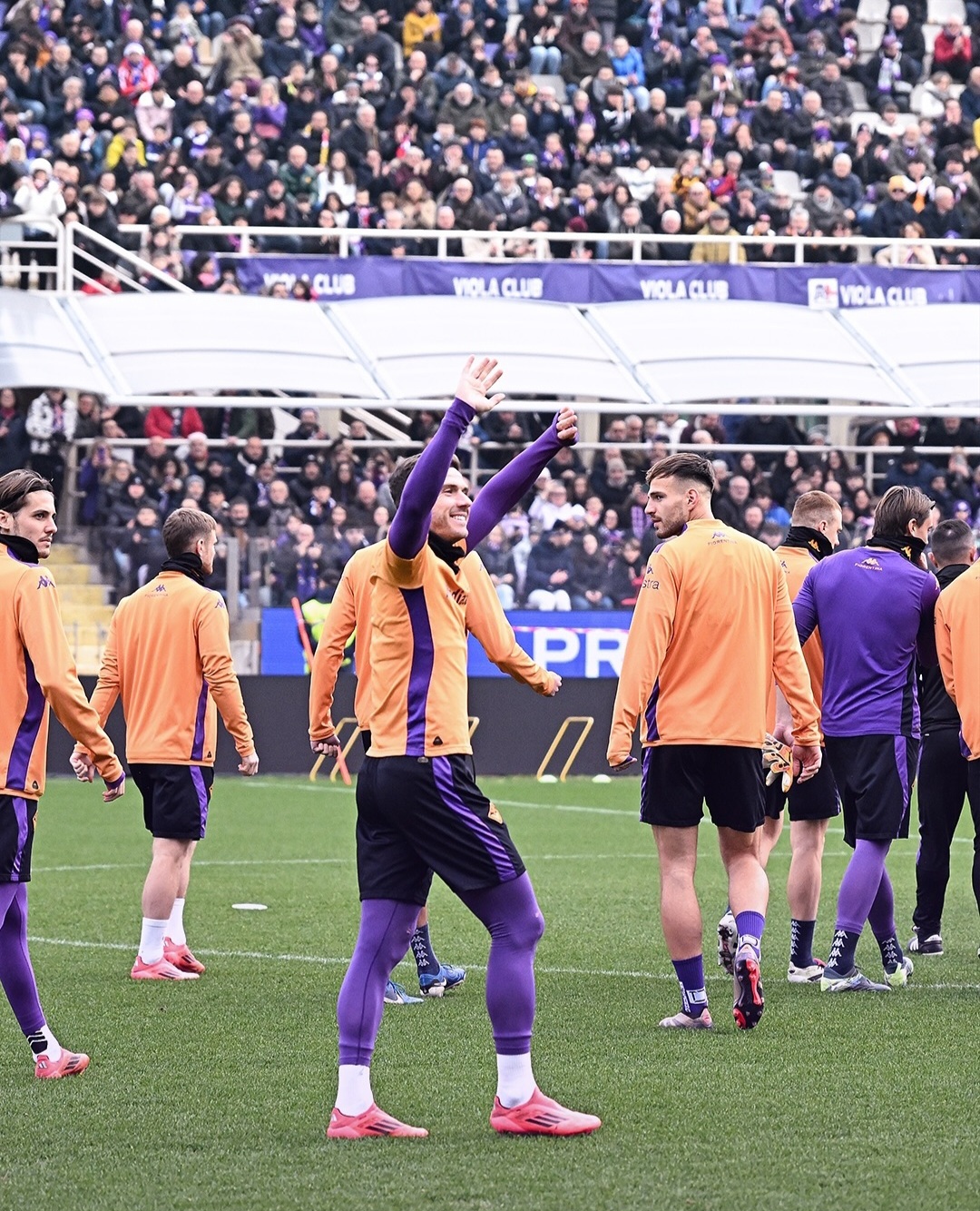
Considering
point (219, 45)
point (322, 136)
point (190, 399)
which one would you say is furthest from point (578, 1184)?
point (219, 45)

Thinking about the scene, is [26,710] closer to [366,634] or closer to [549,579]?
[366,634]

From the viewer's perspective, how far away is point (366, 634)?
7762mm

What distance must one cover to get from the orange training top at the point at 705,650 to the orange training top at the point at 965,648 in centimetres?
80

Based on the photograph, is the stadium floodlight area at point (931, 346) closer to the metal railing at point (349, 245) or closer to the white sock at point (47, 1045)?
the metal railing at point (349, 245)

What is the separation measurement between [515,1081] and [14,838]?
1882 mm

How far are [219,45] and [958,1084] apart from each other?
2352 centimetres

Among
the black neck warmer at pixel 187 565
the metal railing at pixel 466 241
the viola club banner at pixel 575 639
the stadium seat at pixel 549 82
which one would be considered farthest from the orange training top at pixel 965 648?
the stadium seat at pixel 549 82

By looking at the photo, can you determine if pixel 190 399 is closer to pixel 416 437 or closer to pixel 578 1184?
pixel 416 437

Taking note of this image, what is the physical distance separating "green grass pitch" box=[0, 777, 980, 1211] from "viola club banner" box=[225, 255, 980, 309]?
535 inches

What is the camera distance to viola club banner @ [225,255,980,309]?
A: 24016 millimetres

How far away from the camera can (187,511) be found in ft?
29.4

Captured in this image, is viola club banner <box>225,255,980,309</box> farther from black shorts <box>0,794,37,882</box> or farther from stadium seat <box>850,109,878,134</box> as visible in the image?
black shorts <box>0,794,37,882</box>

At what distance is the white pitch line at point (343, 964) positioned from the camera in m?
8.52

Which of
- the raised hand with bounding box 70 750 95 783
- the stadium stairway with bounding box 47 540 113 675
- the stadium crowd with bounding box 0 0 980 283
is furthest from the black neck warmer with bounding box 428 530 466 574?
the stadium crowd with bounding box 0 0 980 283
